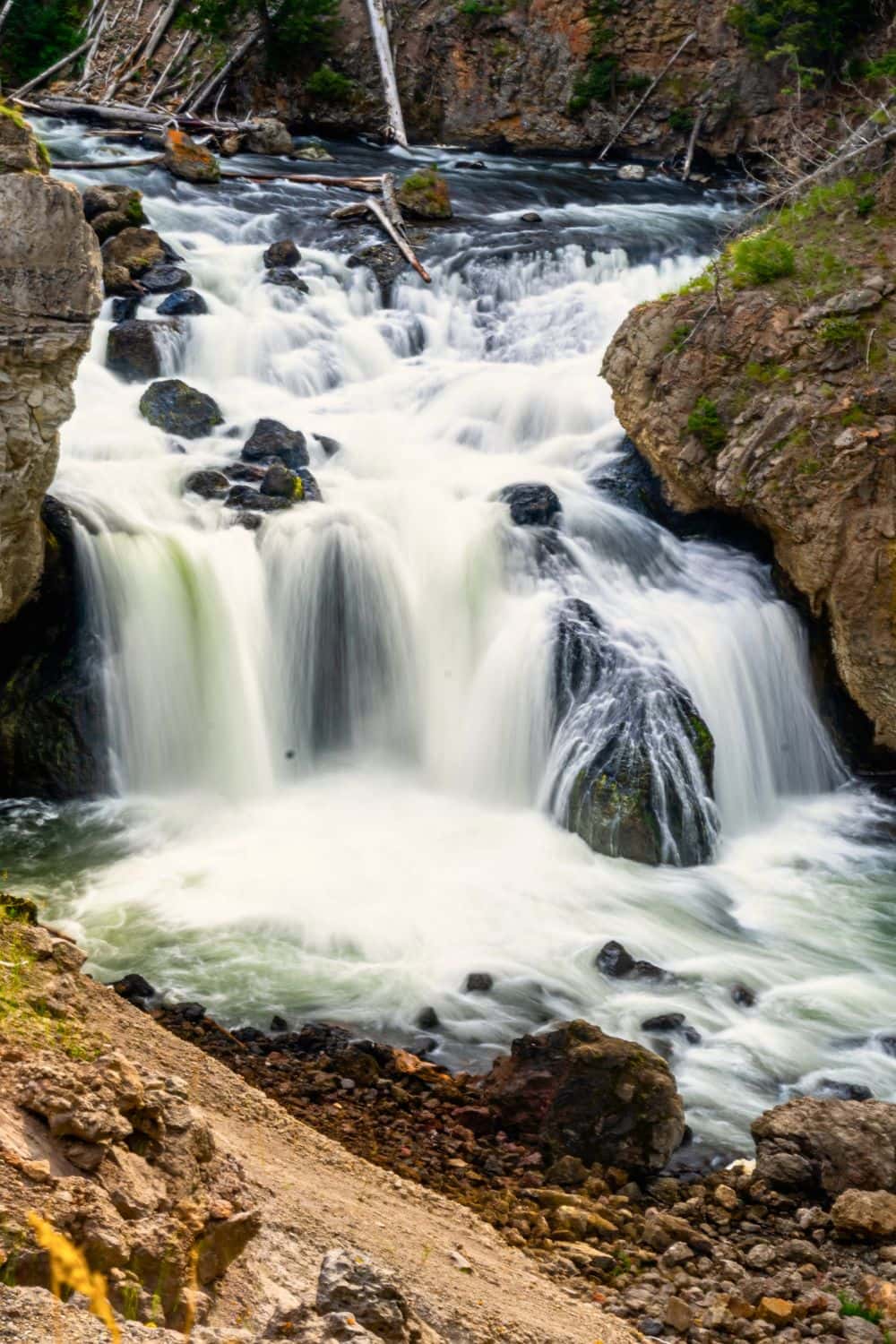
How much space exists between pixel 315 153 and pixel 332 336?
777cm

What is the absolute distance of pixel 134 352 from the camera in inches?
541

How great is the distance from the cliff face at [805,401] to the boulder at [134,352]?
197 inches

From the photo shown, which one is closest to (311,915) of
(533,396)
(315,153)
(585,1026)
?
(585,1026)

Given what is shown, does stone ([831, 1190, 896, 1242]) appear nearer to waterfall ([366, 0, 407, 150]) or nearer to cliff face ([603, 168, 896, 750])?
cliff face ([603, 168, 896, 750])

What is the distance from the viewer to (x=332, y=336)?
15.2m

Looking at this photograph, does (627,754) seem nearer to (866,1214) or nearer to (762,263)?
(866,1214)

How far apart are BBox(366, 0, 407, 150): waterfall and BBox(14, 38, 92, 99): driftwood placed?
17.6ft

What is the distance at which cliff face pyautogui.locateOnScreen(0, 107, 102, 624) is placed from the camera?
8.20m

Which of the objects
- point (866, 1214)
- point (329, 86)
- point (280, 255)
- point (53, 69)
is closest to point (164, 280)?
point (280, 255)

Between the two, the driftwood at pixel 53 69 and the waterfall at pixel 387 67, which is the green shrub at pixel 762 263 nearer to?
the waterfall at pixel 387 67

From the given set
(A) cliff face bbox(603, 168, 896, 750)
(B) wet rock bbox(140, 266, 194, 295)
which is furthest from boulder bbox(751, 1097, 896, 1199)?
(B) wet rock bbox(140, 266, 194, 295)

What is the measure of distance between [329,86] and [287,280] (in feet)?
31.0

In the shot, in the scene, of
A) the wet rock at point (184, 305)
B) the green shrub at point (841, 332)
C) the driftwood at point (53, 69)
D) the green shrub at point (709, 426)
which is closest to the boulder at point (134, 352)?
the wet rock at point (184, 305)

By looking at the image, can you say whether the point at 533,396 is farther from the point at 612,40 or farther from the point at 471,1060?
the point at 612,40
